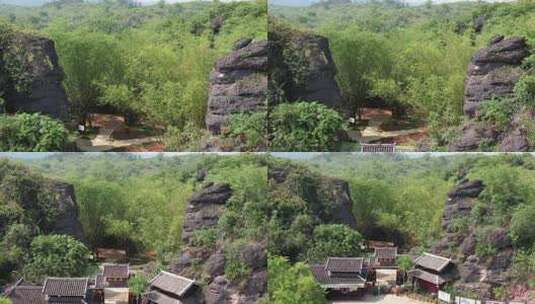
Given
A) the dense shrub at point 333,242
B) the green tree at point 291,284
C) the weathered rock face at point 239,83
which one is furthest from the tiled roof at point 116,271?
the dense shrub at point 333,242

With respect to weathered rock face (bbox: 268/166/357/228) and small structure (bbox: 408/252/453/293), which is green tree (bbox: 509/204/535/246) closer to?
small structure (bbox: 408/252/453/293)

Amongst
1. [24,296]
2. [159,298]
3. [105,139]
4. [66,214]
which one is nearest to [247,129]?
[105,139]

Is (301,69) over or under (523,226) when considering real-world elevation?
over

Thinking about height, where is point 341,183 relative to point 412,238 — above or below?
above

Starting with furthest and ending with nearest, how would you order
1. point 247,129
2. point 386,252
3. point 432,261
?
point 386,252, point 432,261, point 247,129

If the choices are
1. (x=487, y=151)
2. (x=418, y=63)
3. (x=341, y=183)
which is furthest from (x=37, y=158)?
(x=487, y=151)

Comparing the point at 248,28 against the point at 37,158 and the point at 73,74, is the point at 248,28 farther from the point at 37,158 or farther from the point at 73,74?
the point at 37,158

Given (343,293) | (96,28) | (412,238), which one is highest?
(96,28)

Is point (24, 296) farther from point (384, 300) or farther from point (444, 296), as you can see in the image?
point (444, 296)
